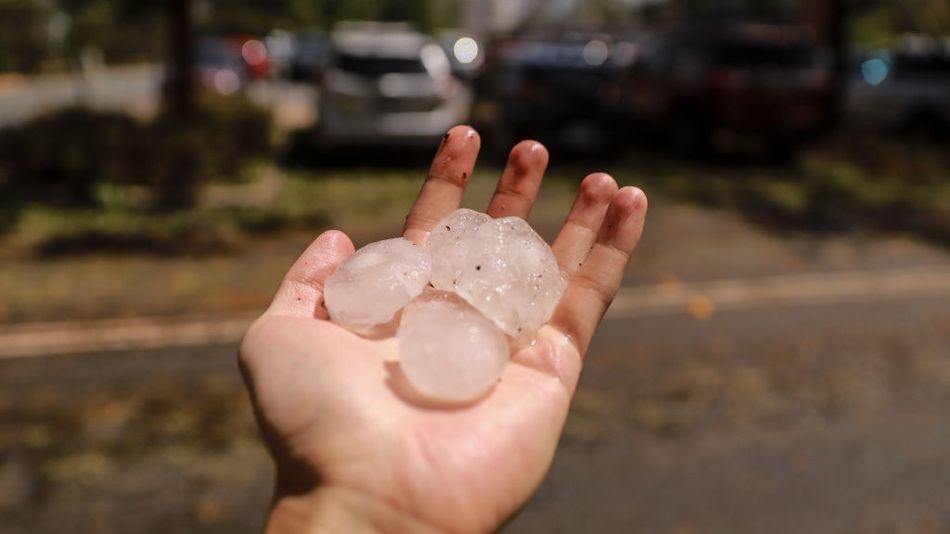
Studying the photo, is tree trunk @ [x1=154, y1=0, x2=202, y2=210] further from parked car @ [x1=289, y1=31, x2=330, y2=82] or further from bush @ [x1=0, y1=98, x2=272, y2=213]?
parked car @ [x1=289, y1=31, x2=330, y2=82]

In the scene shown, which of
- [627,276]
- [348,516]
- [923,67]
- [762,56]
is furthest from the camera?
[923,67]

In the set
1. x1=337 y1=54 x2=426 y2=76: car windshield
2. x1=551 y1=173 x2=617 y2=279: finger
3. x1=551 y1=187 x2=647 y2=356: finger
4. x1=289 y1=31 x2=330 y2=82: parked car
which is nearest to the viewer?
x1=551 y1=187 x2=647 y2=356: finger

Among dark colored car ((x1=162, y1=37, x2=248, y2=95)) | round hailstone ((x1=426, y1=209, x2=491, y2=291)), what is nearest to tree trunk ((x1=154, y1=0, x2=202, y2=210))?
round hailstone ((x1=426, y1=209, x2=491, y2=291))

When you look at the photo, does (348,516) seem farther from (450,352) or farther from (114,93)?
(114,93)

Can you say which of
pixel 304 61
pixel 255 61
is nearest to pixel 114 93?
pixel 255 61

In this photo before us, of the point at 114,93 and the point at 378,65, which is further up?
the point at 378,65

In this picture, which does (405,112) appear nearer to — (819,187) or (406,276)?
(819,187)
